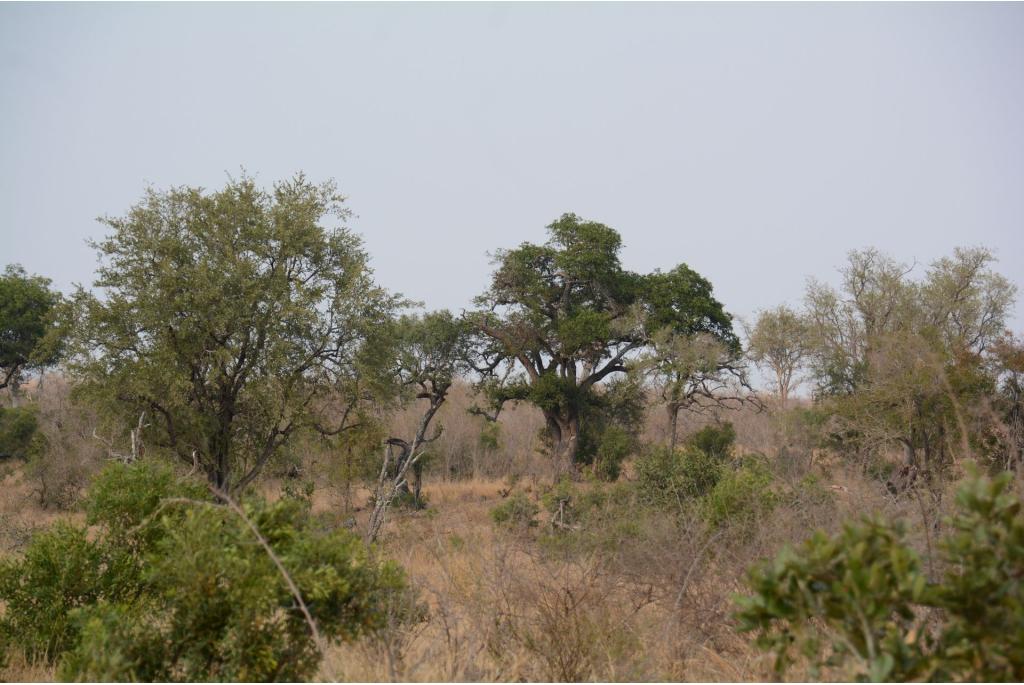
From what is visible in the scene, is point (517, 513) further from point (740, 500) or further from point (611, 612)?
point (611, 612)

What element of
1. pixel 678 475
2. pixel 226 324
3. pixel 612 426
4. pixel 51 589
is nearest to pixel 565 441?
pixel 612 426

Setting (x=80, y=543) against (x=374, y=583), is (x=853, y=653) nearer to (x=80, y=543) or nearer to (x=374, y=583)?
(x=374, y=583)

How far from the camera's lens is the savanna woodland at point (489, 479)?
12.8 ft

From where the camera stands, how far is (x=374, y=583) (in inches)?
177

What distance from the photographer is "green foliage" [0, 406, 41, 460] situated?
1109 inches

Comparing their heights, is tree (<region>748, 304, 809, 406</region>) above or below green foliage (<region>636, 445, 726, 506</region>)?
above

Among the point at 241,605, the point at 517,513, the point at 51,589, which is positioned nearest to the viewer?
the point at 241,605

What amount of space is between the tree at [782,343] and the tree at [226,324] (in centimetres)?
2588

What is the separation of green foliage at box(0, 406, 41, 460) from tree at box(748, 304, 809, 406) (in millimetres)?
29700

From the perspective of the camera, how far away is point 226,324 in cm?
1506

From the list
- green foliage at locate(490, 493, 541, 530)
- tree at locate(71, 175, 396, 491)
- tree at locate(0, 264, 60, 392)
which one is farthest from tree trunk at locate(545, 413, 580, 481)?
tree at locate(0, 264, 60, 392)

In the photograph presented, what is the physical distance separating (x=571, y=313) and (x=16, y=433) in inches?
778

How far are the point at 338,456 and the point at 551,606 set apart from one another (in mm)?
16866

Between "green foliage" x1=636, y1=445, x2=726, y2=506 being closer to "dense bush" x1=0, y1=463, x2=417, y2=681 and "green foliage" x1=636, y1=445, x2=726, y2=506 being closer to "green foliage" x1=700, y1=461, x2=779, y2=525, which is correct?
"green foliage" x1=700, y1=461, x2=779, y2=525
